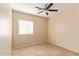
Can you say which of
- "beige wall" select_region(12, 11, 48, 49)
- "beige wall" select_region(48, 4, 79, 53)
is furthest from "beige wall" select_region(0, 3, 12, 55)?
"beige wall" select_region(12, 11, 48, 49)

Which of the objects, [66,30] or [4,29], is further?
[66,30]

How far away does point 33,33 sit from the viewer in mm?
3027

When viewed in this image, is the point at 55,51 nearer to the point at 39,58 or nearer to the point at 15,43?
the point at 15,43

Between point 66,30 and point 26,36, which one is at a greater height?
point 66,30

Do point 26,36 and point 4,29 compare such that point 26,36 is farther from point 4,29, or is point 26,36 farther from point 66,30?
point 4,29

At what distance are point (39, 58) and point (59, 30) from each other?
1.84 m

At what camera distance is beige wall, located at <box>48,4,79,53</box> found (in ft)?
7.58

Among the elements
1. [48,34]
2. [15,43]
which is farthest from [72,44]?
[15,43]

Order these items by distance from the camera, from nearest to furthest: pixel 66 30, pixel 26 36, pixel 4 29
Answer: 1. pixel 4 29
2. pixel 66 30
3. pixel 26 36

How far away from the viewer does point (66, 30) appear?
2.63m

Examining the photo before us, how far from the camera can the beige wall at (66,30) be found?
2312mm

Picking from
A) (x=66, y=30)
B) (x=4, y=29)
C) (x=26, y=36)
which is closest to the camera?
(x=4, y=29)

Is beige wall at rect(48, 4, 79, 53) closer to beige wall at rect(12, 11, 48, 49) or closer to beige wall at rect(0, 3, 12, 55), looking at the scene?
beige wall at rect(12, 11, 48, 49)

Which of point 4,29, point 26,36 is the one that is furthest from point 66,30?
point 4,29
